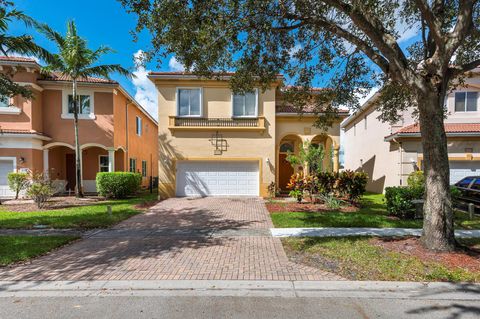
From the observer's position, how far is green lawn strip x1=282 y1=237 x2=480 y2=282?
4516 mm

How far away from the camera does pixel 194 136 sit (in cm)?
1462

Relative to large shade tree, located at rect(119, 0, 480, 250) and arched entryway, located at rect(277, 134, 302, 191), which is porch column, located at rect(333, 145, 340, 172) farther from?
large shade tree, located at rect(119, 0, 480, 250)

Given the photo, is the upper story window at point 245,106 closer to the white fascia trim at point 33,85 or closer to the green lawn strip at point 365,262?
the green lawn strip at point 365,262

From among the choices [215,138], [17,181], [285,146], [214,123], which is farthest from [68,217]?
[285,146]

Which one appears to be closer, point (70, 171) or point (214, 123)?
point (214, 123)

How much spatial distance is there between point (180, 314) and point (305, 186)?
9263mm

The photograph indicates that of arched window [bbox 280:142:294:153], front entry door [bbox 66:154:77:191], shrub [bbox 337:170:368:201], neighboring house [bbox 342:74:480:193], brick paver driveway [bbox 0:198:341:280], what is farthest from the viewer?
arched window [bbox 280:142:294:153]

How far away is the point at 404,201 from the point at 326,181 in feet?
11.4

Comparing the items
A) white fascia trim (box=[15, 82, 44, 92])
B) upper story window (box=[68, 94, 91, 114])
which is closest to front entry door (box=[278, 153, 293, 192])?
upper story window (box=[68, 94, 91, 114])

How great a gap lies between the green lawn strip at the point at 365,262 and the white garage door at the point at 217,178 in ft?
27.2

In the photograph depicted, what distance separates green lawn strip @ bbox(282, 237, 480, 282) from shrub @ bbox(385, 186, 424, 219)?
3.52 metres

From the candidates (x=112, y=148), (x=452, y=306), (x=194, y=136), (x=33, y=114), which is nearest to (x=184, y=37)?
(x=452, y=306)

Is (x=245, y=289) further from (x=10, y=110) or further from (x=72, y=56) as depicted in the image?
(x=10, y=110)

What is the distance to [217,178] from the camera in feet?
48.5
